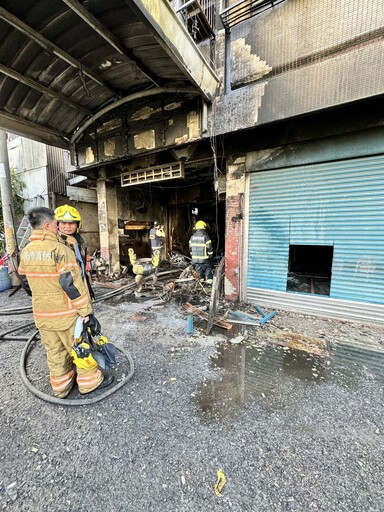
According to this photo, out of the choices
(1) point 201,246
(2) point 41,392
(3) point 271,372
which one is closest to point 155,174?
(1) point 201,246

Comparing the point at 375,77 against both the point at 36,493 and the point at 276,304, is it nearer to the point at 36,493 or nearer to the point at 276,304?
the point at 276,304

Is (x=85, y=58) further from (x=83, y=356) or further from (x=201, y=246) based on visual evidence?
(x=83, y=356)

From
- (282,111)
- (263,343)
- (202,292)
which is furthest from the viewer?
(202,292)

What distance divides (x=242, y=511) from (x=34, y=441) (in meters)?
1.81

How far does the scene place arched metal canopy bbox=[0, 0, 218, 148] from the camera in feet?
10.1

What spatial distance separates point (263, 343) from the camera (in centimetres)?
346

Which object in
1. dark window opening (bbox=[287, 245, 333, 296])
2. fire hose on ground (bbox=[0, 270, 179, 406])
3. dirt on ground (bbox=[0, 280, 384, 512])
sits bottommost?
dirt on ground (bbox=[0, 280, 384, 512])

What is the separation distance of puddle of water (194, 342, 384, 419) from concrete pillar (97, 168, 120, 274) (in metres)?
6.02

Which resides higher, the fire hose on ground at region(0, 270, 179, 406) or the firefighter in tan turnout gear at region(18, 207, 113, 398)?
the firefighter in tan turnout gear at region(18, 207, 113, 398)

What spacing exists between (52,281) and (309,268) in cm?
839

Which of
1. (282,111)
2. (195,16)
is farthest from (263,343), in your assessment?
(195,16)

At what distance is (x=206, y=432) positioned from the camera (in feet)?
6.38

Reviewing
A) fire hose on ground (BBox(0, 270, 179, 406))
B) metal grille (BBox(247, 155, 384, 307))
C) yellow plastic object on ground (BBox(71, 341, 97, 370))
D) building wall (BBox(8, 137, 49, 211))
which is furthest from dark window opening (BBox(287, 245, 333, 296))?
building wall (BBox(8, 137, 49, 211))

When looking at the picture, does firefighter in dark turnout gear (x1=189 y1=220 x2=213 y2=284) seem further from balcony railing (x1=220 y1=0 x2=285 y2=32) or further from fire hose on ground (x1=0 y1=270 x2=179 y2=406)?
balcony railing (x1=220 y1=0 x2=285 y2=32)
